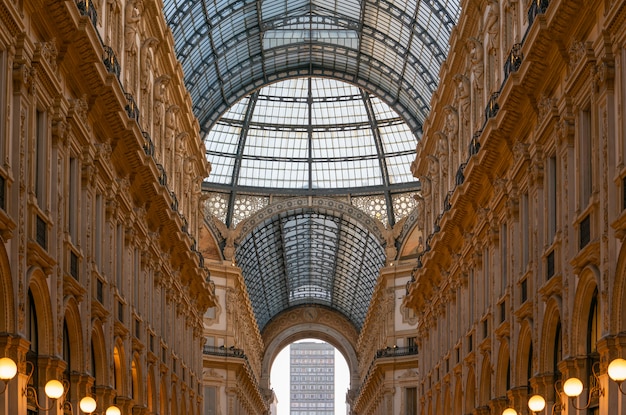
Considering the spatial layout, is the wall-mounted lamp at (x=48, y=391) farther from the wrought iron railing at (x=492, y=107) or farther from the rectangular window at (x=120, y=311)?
the wrought iron railing at (x=492, y=107)

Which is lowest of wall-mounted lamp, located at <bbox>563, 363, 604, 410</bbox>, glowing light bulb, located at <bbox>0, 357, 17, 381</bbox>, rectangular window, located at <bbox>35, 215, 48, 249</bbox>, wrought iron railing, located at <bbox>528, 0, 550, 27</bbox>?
glowing light bulb, located at <bbox>0, 357, 17, 381</bbox>

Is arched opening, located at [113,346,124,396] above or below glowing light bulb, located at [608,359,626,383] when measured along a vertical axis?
above

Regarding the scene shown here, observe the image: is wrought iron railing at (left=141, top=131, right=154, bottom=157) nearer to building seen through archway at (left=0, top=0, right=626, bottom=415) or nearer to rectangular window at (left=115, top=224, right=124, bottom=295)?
building seen through archway at (left=0, top=0, right=626, bottom=415)

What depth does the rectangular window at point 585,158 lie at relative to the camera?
1018 inches

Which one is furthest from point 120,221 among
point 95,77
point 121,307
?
point 95,77

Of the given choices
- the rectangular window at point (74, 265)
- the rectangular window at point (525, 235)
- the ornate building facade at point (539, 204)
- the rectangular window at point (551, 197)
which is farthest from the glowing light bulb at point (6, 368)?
the rectangular window at point (525, 235)

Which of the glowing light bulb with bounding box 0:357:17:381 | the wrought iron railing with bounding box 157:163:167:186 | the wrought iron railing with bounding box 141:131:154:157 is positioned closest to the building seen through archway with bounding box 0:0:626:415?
the glowing light bulb with bounding box 0:357:17:381

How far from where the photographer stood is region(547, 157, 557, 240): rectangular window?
30.2 meters

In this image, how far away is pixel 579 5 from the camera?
997 inches

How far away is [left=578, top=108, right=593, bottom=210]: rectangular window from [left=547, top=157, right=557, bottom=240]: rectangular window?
4.13 metres

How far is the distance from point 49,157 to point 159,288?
21948 mm

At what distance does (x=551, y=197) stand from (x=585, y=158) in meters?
4.58

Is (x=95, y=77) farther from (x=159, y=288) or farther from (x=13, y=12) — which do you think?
(x=159, y=288)

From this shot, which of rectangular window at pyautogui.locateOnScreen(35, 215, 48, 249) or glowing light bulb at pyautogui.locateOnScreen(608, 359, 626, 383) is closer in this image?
glowing light bulb at pyautogui.locateOnScreen(608, 359, 626, 383)
